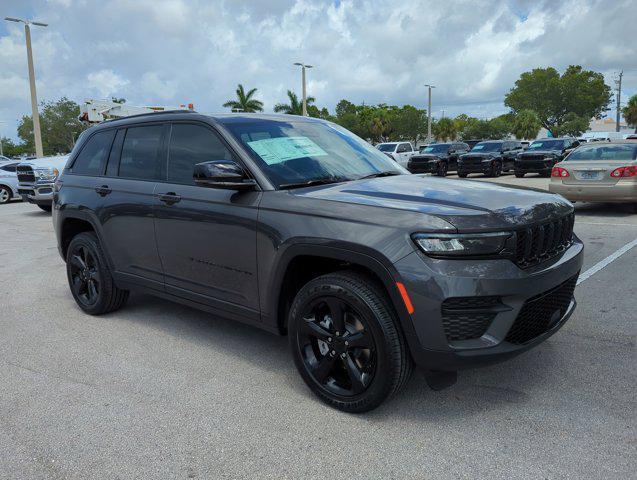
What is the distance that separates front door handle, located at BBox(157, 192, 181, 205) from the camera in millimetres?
4022

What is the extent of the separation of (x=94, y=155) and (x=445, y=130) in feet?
283

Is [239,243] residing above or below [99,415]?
above

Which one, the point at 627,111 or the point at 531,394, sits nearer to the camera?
the point at 531,394

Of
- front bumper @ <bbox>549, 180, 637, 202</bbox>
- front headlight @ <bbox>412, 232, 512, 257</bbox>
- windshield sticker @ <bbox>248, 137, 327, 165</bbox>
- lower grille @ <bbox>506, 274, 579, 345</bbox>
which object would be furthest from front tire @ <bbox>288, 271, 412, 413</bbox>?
front bumper @ <bbox>549, 180, 637, 202</bbox>

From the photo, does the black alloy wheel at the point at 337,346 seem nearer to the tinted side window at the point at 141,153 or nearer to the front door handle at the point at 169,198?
the front door handle at the point at 169,198

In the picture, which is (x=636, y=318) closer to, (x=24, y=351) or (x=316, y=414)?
(x=316, y=414)

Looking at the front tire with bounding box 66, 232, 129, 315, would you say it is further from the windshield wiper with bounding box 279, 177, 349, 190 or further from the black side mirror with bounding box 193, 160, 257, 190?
the windshield wiper with bounding box 279, 177, 349, 190

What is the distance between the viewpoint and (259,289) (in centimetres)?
352

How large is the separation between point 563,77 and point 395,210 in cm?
8485

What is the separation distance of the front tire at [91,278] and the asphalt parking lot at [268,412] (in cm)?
29

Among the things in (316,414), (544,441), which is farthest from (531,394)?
(316,414)

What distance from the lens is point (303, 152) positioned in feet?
12.6

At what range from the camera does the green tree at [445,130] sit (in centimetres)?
8581

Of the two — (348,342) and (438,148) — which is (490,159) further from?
(348,342)
